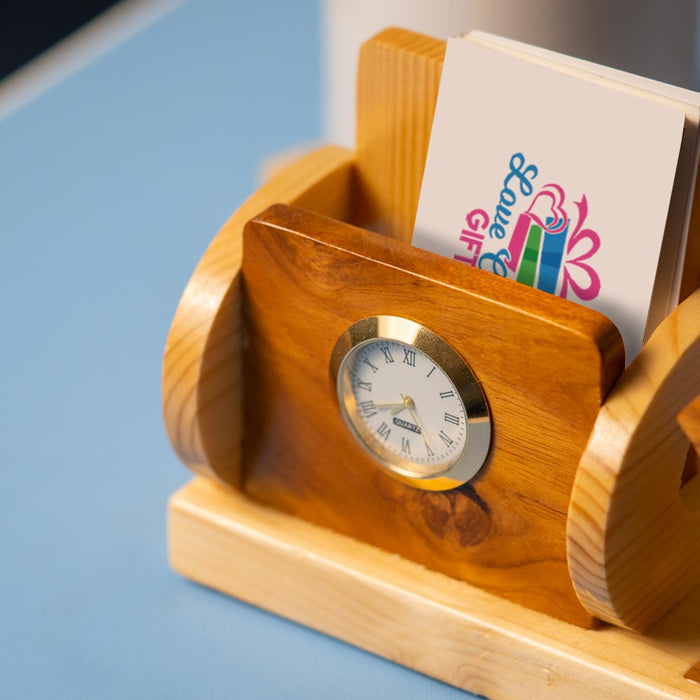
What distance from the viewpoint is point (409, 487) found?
2.20ft

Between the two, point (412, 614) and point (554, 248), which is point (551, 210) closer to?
point (554, 248)

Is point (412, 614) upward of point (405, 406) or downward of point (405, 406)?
downward

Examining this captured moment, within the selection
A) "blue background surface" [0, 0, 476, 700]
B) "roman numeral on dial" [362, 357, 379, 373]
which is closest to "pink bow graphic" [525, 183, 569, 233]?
"roman numeral on dial" [362, 357, 379, 373]

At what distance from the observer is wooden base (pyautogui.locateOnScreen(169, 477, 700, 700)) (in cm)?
64

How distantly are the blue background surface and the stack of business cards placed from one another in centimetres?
24

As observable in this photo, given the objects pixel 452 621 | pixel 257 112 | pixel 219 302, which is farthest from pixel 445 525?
pixel 257 112

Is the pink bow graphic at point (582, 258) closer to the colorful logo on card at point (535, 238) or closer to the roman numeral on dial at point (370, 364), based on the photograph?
the colorful logo on card at point (535, 238)

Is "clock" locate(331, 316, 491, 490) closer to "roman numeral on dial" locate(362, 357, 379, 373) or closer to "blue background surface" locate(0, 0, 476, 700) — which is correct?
"roman numeral on dial" locate(362, 357, 379, 373)

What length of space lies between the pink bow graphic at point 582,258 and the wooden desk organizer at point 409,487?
43 mm

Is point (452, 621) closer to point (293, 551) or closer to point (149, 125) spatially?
point (293, 551)

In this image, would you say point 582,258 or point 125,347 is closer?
point 582,258

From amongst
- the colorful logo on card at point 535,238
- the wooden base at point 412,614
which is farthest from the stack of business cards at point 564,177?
the wooden base at point 412,614

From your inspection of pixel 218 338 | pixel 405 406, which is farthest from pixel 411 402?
pixel 218 338

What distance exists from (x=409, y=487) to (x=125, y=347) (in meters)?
0.35
